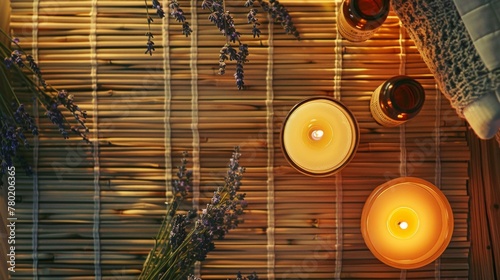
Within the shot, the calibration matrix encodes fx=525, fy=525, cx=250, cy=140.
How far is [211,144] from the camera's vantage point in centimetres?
110

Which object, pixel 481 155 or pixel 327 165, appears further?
pixel 481 155

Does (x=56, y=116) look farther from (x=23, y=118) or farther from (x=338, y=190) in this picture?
(x=338, y=190)

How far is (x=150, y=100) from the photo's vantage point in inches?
43.4

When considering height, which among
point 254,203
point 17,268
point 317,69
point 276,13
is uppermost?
point 276,13

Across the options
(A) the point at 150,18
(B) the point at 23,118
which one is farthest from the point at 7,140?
(A) the point at 150,18

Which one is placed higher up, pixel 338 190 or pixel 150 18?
pixel 150 18

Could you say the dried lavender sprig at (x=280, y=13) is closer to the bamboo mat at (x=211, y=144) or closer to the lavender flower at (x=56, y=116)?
the bamboo mat at (x=211, y=144)

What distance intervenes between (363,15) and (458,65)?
0.26 m

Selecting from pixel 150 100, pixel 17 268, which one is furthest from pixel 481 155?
pixel 17 268

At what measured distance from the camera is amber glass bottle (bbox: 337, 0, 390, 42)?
0.99m

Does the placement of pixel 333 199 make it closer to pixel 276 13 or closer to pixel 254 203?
pixel 254 203

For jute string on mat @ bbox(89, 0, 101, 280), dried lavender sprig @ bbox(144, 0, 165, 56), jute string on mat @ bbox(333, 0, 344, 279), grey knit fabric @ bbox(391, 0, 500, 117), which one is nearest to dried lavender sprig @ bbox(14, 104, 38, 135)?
jute string on mat @ bbox(89, 0, 101, 280)

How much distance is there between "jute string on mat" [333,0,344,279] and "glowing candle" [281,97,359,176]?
0.24ft

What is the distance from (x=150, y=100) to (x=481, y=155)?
72 centimetres
